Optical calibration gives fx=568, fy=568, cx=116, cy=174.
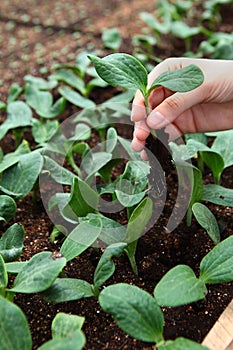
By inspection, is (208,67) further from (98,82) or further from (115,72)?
(98,82)

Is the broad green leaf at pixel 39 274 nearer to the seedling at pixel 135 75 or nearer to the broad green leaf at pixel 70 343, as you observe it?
the broad green leaf at pixel 70 343

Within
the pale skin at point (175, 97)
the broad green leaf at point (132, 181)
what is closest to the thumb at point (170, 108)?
the pale skin at point (175, 97)

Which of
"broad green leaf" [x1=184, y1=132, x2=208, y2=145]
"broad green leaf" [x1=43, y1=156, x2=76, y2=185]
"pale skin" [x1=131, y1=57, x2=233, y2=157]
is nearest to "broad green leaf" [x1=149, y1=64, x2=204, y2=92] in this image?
"pale skin" [x1=131, y1=57, x2=233, y2=157]

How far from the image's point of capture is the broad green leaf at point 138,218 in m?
0.99

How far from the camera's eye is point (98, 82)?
1.67 m

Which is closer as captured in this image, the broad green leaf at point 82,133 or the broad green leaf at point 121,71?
the broad green leaf at point 121,71

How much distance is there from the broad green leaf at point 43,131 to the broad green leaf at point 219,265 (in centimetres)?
59

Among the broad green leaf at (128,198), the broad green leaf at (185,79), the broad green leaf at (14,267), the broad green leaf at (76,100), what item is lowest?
the broad green leaf at (76,100)

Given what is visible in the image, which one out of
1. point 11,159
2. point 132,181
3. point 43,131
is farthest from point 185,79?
point 43,131

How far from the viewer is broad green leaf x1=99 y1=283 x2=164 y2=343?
843 millimetres

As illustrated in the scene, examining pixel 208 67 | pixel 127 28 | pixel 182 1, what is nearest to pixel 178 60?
pixel 208 67

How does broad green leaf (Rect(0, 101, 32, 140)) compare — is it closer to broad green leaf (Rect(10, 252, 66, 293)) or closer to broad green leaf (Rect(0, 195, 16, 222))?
broad green leaf (Rect(0, 195, 16, 222))

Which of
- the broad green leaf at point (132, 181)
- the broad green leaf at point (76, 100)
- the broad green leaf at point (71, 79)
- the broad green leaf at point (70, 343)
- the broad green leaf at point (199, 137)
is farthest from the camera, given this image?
the broad green leaf at point (71, 79)

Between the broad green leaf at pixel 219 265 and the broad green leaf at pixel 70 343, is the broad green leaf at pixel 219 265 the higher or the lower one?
the lower one
